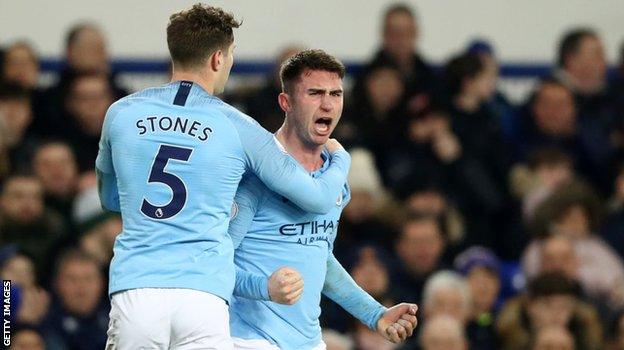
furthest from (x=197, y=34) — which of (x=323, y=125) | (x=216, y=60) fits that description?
(x=323, y=125)

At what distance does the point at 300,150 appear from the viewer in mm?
6090

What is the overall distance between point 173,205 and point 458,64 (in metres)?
5.99

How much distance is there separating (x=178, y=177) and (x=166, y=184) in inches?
2.0

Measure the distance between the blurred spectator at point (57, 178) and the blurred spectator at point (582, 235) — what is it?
3.00 metres

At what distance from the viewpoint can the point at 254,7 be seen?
1252 centimetres

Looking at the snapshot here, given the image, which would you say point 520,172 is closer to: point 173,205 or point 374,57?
point 374,57

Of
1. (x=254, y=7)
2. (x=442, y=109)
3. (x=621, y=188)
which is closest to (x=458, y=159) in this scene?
(x=442, y=109)

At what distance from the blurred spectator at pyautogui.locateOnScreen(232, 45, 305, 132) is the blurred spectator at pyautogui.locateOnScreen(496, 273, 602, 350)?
200cm

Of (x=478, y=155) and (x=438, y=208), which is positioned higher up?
(x=478, y=155)

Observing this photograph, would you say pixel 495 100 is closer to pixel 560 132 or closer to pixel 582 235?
pixel 560 132

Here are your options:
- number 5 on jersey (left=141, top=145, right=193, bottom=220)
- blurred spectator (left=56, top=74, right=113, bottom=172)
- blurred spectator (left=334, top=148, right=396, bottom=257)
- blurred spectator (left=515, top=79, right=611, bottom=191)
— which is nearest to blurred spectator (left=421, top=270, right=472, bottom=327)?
blurred spectator (left=334, top=148, right=396, bottom=257)

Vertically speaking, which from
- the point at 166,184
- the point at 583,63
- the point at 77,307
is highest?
the point at 583,63

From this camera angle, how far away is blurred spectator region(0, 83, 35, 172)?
33.4 ft

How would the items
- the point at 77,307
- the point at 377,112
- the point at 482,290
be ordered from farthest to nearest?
1. the point at 377,112
2. the point at 482,290
3. the point at 77,307
